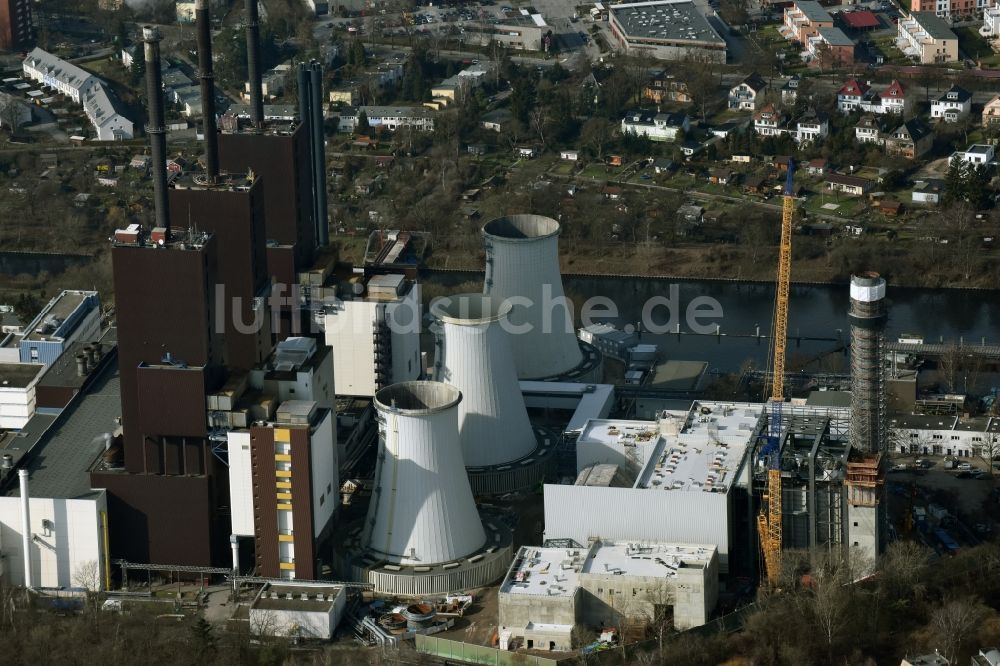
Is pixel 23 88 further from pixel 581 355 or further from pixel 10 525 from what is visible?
pixel 10 525

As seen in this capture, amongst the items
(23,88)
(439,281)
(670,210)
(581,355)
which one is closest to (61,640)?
(581,355)

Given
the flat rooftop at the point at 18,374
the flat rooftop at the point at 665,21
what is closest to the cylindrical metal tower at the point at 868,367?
the flat rooftop at the point at 18,374

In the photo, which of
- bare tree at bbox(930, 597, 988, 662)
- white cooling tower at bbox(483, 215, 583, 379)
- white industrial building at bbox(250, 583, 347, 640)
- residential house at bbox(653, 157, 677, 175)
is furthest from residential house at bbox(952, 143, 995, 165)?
white industrial building at bbox(250, 583, 347, 640)

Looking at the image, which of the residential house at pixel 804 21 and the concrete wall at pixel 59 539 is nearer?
the concrete wall at pixel 59 539

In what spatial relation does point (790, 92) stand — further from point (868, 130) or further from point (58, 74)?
point (58, 74)

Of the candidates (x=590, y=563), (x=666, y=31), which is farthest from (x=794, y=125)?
(x=590, y=563)

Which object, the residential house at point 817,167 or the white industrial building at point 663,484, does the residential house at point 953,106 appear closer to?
the residential house at point 817,167
